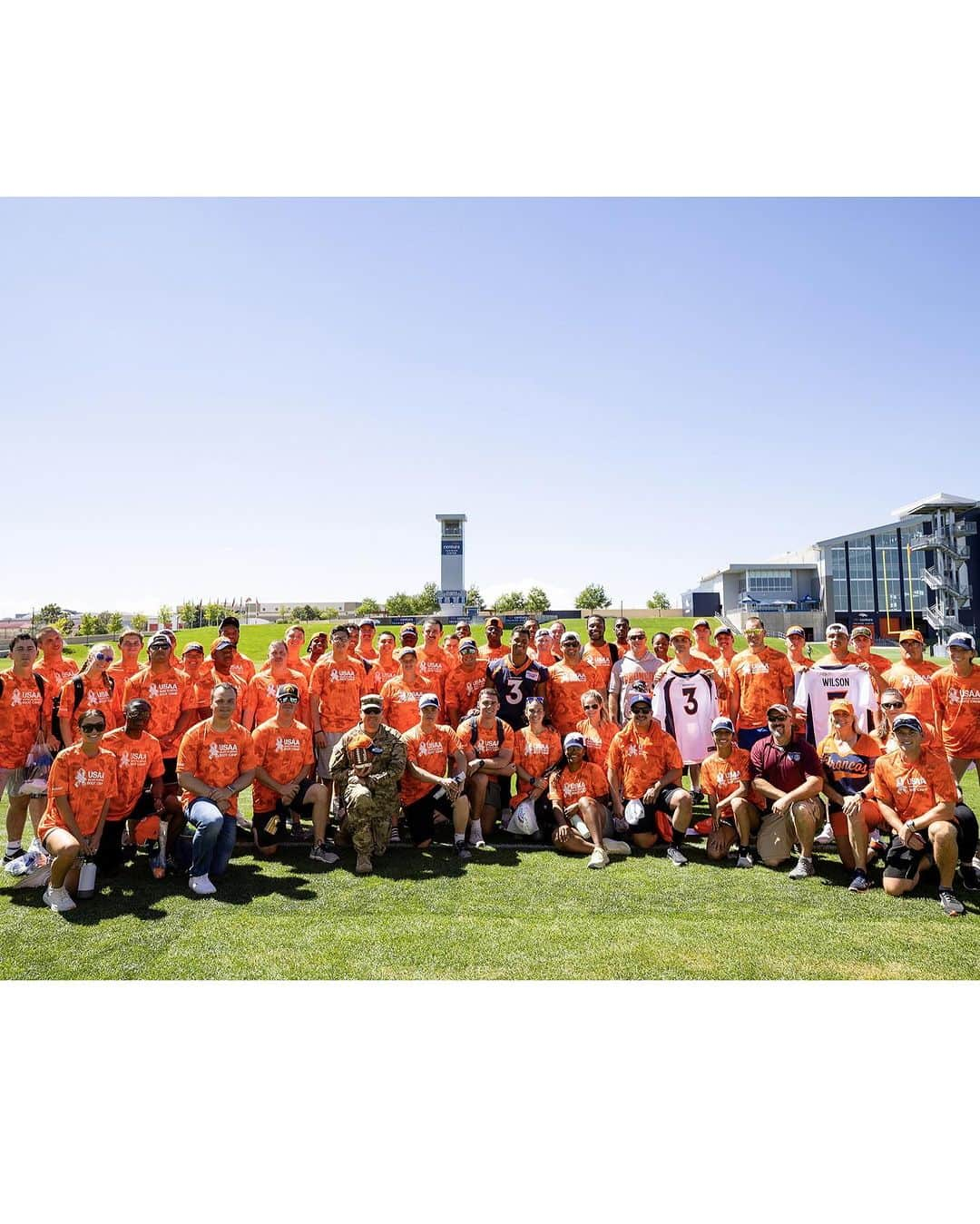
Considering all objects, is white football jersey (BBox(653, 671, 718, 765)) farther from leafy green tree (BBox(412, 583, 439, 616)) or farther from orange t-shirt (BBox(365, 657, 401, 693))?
leafy green tree (BBox(412, 583, 439, 616))

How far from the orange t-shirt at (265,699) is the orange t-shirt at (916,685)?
627 cm

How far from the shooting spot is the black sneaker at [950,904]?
523 centimetres

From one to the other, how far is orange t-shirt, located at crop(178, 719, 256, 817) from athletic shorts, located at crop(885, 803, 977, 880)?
5529 mm

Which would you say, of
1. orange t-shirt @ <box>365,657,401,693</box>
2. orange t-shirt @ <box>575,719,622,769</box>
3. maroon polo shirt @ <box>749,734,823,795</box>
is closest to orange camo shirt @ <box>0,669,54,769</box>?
orange t-shirt @ <box>365,657,401,693</box>

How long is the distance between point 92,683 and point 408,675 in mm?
3200

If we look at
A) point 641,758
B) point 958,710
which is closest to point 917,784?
point 958,710

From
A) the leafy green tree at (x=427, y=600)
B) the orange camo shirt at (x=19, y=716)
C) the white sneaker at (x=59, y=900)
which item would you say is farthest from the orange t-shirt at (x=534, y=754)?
the leafy green tree at (x=427, y=600)

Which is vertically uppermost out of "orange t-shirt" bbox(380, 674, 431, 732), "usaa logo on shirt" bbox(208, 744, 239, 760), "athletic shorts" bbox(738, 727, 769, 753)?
"orange t-shirt" bbox(380, 674, 431, 732)

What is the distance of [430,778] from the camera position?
6.94 m

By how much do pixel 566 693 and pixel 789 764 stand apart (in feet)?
8.06

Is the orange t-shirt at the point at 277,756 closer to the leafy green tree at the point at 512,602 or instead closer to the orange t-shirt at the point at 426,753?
the orange t-shirt at the point at 426,753

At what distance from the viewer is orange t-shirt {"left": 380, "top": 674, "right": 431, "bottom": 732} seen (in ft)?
25.8

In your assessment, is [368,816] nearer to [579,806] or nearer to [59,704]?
[579,806]

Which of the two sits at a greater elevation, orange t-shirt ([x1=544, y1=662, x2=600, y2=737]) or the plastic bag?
orange t-shirt ([x1=544, y1=662, x2=600, y2=737])
